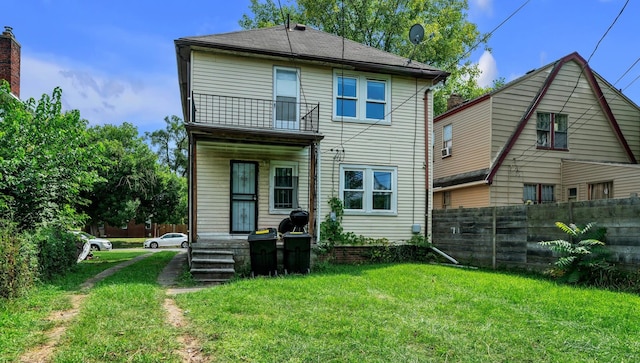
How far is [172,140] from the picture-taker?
4956 cm

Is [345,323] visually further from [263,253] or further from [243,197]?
[243,197]

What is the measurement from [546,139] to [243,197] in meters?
10.4

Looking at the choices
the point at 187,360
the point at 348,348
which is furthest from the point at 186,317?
the point at 348,348

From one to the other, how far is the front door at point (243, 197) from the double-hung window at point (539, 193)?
902 cm

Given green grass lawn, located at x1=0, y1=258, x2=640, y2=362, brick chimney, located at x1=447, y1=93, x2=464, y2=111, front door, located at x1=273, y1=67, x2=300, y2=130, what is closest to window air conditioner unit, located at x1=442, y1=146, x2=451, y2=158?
brick chimney, located at x1=447, y1=93, x2=464, y2=111

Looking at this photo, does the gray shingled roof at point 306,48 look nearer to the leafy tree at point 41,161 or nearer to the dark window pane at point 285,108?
the dark window pane at point 285,108

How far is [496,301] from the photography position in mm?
6227

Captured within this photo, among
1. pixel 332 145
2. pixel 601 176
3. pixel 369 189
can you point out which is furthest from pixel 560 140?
pixel 332 145

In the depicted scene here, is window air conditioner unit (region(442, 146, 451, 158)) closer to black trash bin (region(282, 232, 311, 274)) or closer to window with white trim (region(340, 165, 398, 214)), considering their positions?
window with white trim (region(340, 165, 398, 214))

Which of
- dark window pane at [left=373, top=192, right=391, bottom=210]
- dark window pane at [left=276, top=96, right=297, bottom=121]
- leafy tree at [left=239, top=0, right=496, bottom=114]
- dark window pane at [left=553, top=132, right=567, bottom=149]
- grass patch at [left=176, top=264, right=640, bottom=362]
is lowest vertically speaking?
grass patch at [left=176, top=264, right=640, bottom=362]

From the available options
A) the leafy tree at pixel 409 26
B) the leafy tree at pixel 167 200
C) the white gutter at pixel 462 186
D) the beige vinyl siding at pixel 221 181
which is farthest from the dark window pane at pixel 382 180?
the leafy tree at pixel 167 200

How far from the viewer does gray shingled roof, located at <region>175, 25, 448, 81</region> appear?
11320 millimetres

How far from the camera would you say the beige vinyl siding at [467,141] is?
1382 centimetres

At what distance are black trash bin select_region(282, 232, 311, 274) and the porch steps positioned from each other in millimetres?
1270
